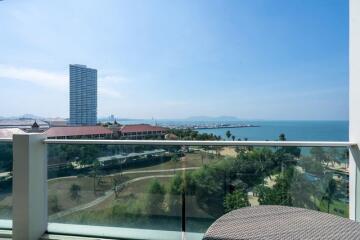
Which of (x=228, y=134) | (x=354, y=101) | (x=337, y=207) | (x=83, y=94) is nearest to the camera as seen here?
(x=354, y=101)

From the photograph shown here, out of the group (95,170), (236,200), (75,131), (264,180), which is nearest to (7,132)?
(75,131)

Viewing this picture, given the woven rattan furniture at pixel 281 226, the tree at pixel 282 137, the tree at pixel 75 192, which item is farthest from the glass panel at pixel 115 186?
the woven rattan furniture at pixel 281 226

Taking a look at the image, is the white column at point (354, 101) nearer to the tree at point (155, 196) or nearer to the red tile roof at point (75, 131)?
the tree at point (155, 196)

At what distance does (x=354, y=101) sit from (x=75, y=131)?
9.87ft

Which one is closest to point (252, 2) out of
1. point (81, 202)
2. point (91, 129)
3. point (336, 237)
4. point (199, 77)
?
point (199, 77)

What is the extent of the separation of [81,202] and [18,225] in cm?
62

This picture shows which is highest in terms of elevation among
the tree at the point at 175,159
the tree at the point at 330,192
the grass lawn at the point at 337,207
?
the tree at the point at 175,159

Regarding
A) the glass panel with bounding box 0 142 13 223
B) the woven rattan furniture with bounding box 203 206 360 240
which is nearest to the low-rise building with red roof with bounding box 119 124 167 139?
the glass panel with bounding box 0 142 13 223

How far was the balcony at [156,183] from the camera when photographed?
2730mm

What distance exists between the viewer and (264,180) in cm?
281

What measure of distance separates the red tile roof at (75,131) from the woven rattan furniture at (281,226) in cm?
242

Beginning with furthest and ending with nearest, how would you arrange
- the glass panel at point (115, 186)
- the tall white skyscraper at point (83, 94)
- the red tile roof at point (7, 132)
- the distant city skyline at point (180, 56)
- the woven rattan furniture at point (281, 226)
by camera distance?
the distant city skyline at point (180, 56) → the tall white skyscraper at point (83, 94) → the red tile roof at point (7, 132) → the glass panel at point (115, 186) → the woven rattan furniture at point (281, 226)

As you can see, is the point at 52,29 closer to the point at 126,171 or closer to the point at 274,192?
the point at 126,171

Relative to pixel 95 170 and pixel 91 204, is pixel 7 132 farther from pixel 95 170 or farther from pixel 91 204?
pixel 91 204
